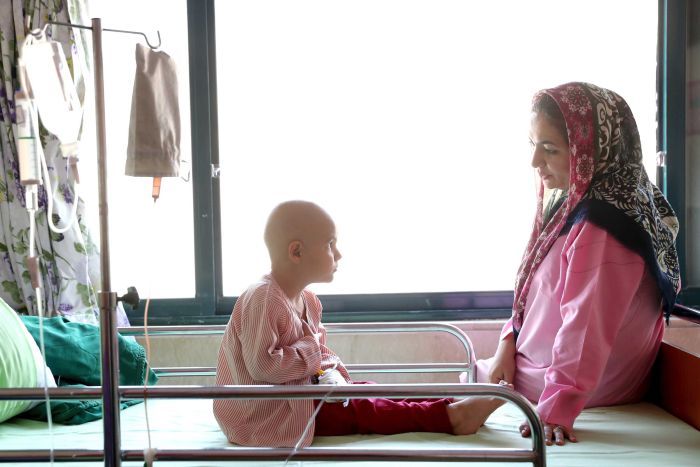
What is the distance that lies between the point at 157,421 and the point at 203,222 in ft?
3.78

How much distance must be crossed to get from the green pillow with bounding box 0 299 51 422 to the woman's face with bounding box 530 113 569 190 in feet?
5.43

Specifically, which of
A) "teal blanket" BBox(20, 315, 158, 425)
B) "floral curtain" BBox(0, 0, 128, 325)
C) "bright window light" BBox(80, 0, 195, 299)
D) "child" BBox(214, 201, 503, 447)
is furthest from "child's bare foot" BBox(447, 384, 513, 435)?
"bright window light" BBox(80, 0, 195, 299)

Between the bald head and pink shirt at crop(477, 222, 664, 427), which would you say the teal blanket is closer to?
the bald head

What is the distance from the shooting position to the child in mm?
1870

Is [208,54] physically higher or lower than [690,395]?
higher

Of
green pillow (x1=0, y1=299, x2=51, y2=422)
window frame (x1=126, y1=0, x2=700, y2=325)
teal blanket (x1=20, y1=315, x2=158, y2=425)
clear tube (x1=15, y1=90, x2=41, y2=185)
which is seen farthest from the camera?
window frame (x1=126, y1=0, x2=700, y2=325)

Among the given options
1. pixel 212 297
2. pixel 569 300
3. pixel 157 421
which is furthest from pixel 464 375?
pixel 212 297

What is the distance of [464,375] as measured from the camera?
245cm

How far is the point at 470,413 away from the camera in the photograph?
195 centimetres

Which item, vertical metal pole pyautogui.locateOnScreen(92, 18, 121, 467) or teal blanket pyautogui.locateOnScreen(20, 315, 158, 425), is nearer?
vertical metal pole pyautogui.locateOnScreen(92, 18, 121, 467)

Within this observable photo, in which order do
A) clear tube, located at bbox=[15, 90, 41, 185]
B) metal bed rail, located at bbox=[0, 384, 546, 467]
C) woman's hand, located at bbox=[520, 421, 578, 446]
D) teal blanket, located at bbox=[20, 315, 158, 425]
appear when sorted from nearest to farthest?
clear tube, located at bbox=[15, 90, 41, 185] < metal bed rail, located at bbox=[0, 384, 546, 467] < woman's hand, located at bbox=[520, 421, 578, 446] < teal blanket, located at bbox=[20, 315, 158, 425]

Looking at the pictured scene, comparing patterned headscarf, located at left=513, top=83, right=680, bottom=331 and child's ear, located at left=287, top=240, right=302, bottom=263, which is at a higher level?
patterned headscarf, located at left=513, top=83, right=680, bottom=331

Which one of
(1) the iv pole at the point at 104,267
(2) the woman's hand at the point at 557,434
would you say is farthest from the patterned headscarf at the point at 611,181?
(1) the iv pole at the point at 104,267

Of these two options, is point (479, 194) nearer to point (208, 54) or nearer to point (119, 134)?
point (208, 54)
